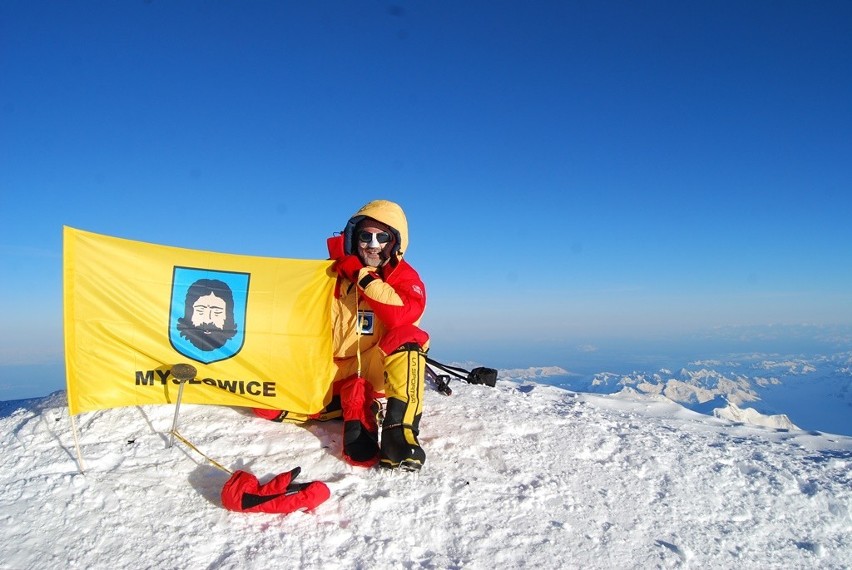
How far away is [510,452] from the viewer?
430 centimetres

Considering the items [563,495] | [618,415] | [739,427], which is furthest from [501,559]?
[739,427]

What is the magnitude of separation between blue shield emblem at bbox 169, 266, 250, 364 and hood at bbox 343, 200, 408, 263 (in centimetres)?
117

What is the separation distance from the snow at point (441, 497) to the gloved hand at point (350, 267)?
1621mm

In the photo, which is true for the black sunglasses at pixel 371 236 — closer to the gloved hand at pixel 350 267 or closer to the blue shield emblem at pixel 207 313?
the gloved hand at pixel 350 267

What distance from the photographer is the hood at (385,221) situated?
4.80 metres

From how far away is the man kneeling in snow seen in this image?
395 centimetres

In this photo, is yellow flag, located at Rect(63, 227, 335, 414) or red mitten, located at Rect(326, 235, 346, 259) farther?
red mitten, located at Rect(326, 235, 346, 259)

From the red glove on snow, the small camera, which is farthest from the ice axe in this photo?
the small camera

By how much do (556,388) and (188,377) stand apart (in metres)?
5.60

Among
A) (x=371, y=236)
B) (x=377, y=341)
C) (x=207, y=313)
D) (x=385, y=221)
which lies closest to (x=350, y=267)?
(x=371, y=236)

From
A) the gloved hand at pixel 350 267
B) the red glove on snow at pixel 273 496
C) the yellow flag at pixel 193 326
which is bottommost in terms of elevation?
the red glove on snow at pixel 273 496

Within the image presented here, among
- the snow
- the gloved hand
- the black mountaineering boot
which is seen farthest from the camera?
the gloved hand

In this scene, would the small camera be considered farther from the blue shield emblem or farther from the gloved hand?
the blue shield emblem

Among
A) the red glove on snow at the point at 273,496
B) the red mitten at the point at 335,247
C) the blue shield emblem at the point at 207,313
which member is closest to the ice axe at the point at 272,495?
the red glove on snow at the point at 273,496
